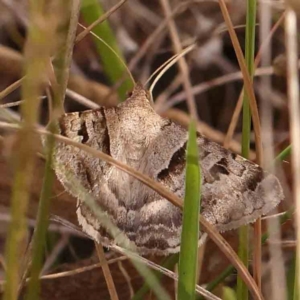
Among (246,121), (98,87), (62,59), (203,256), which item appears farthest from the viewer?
(98,87)

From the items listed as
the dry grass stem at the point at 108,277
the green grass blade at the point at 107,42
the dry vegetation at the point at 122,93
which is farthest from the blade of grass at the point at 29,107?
the green grass blade at the point at 107,42

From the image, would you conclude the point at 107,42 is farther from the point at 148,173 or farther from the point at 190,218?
the point at 190,218

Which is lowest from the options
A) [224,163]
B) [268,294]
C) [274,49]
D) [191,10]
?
[268,294]

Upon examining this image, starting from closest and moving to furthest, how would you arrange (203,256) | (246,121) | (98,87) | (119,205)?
(246,121)
(119,205)
(203,256)
(98,87)

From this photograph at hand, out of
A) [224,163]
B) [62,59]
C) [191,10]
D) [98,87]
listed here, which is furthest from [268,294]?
[191,10]

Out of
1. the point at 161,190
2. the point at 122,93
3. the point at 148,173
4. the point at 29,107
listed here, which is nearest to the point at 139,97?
the point at 148,173

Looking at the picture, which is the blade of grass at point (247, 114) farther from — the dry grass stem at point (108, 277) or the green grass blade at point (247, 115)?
the dry grass stem at point (108, 277)

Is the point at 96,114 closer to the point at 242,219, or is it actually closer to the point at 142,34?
the point at 242,219
